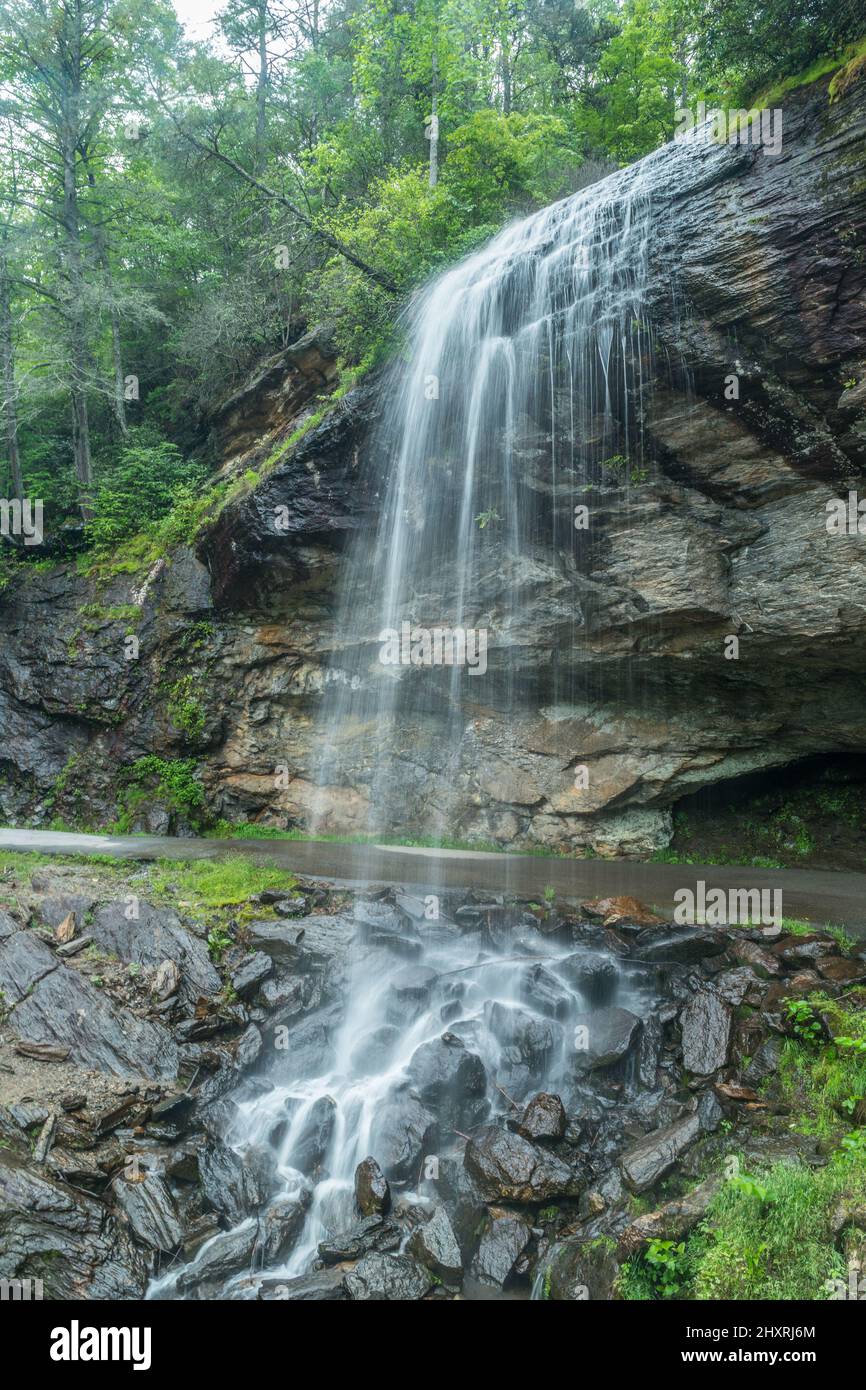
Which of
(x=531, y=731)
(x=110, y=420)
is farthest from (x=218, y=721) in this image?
(x=110, y=420)

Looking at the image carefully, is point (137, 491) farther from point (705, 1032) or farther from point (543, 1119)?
point (705, 1032)

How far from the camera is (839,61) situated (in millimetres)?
8789

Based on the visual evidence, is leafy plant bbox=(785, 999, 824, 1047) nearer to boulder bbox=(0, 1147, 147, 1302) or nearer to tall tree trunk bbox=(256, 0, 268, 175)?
boulder bbox=(0, 1147, 147, 1302)

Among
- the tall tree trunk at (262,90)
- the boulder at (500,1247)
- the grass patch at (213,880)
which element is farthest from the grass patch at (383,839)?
the tall tree trunk at (262,90)

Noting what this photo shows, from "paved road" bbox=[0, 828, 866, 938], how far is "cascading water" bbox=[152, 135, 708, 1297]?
119 centimetres

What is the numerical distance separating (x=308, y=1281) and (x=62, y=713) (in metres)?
12.5

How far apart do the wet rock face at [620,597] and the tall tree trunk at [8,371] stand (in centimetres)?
426

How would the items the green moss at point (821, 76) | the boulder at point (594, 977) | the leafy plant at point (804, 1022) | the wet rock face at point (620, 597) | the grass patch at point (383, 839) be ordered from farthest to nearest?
the grass patch at point (383, 839) → the wet rock face at point (620, 597) → the green moss at point (821, 76) → the boulder at point (594, 977) → the leafy plant at point (804, 1022)

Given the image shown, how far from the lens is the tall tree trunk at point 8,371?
1716 cm

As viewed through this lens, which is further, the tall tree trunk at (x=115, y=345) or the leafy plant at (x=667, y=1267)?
the tall tree trunk at (x=115, y=345)

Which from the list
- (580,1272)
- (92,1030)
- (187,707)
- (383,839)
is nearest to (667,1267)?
(580,1272)

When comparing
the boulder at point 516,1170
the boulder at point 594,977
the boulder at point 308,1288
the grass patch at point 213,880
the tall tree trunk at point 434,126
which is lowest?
the boulder at point 308,1288

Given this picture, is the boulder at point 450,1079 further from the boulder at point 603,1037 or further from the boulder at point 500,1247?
the boulder at point 500,1247

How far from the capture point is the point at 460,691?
13578 mm
